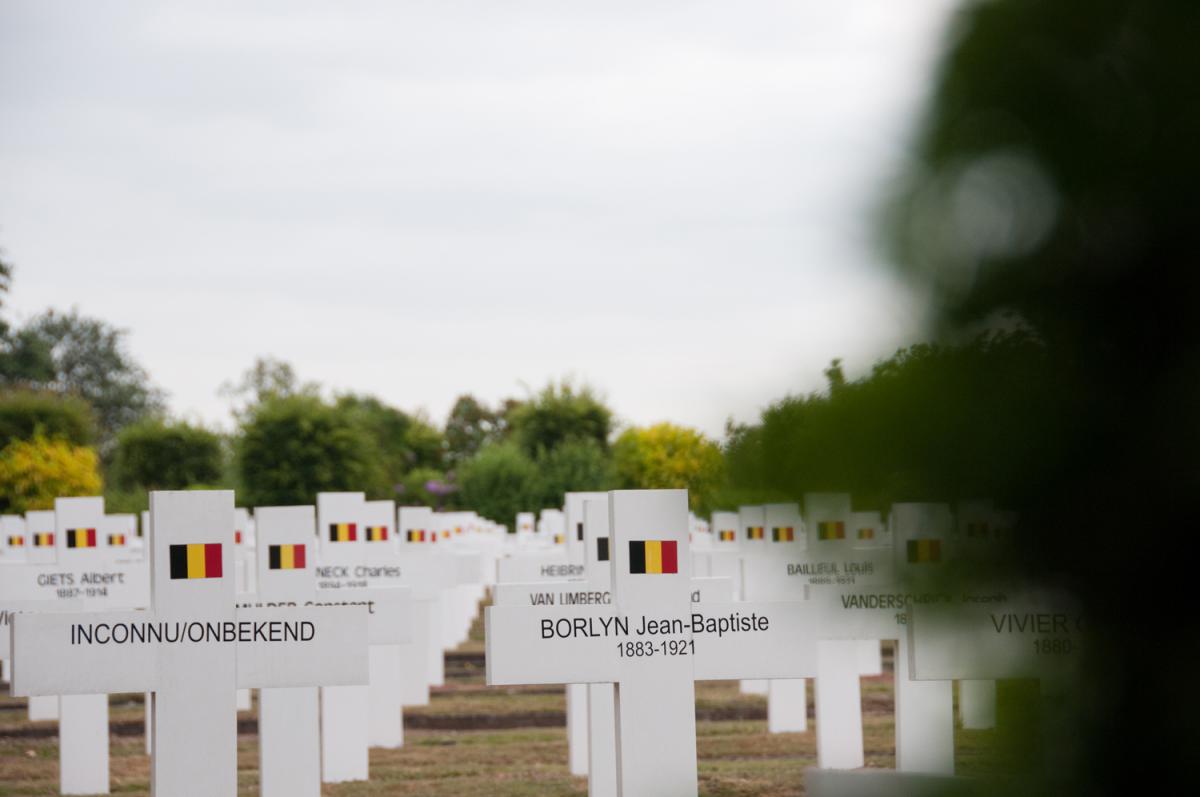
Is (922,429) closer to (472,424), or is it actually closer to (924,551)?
(924,551)

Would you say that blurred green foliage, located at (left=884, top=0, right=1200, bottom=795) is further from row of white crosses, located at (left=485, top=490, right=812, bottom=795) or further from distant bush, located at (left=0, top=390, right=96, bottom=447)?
distant bush, located at (left=0, top=390, right=96, bottom=447)

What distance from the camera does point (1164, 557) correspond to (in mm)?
777

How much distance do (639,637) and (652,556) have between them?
26 centimetres

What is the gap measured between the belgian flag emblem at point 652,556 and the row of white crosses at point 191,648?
919 mm

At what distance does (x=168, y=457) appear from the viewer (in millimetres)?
42125

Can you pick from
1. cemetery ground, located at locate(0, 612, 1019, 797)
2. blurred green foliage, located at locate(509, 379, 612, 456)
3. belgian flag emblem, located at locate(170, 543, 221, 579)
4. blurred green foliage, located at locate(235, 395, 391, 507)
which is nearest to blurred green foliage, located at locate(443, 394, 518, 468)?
blurred green foliage, located at locate(509, 379, 612, 456)

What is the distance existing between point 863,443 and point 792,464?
42mm

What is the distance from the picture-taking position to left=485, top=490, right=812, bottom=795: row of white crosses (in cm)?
448

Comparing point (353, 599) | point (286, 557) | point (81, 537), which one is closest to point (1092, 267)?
point (353, 599)

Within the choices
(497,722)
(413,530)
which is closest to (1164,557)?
(497,722)

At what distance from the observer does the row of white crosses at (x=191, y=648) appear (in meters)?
4.45

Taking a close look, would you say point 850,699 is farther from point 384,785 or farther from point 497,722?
point 497,722

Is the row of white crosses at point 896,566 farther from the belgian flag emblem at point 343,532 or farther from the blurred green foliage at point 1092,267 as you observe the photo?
the belgian flag emblem at point 343,532

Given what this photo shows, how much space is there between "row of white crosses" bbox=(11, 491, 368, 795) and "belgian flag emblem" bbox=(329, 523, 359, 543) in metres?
5.97
